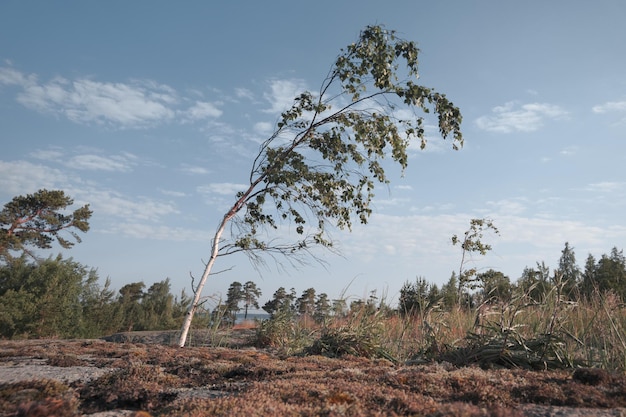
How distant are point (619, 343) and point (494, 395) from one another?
277 centimetres

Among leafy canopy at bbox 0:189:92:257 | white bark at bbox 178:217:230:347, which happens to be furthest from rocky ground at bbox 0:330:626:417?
leafy canopy at bbox 0:189:92:257

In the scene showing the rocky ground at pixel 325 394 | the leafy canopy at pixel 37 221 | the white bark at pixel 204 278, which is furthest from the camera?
the leafy canopy at pixel 37 221

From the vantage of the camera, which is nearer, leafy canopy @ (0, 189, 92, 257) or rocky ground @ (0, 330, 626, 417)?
rocky ground @ (0, 330, 626, 417)

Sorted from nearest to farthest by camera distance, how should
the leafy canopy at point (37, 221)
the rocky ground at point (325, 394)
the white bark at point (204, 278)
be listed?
the rocky ground at point (325, 394), the white bark at point (204, 278), the leafy canopy at point (37, 221)

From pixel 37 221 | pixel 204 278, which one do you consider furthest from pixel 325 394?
pixel 37 221

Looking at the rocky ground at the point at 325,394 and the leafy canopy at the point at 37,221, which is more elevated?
the leafy canopy at the point at 37,221

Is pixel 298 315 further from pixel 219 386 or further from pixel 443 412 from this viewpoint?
pixel 443 412

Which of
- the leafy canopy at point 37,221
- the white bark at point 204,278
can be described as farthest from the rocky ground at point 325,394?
the leafy canopy at point 37,221

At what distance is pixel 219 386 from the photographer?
3.04 metres

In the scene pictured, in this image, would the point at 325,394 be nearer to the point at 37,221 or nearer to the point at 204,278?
the point at 204,278

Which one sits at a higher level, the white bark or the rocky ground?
the white bark

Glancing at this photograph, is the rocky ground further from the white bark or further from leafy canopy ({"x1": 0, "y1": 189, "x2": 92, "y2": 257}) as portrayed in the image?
leafy canopy ({"x1": 0, "y1": 189, "x2": 92, "y2": 257})

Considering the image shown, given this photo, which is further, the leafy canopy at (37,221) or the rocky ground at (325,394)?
the leafy canopy at (37,221)

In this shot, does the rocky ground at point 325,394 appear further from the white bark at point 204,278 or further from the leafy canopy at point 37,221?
the leafy canopy at point 37,221
